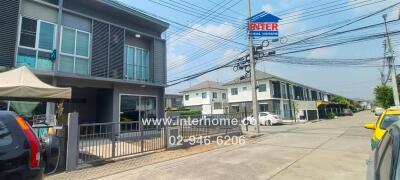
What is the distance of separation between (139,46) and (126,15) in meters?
1.93

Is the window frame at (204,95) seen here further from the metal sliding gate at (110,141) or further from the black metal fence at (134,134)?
the metal sliding gate at (110,141)

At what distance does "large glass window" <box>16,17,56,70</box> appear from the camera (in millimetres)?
9391

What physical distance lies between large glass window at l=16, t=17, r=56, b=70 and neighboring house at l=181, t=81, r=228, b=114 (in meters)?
29.5

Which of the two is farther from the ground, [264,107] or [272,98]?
[272,98]

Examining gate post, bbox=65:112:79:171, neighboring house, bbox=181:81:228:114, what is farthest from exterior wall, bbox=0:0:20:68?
neighboring house, bbox=181:81:228:114

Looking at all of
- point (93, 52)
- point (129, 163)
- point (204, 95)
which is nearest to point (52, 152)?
point (129, 163)

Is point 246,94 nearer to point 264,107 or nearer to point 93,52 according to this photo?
point 264,107

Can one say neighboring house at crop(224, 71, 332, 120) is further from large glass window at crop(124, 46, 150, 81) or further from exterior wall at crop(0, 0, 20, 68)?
exterior wall at crop(0, 0, 20, 68)

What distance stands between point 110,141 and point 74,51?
540 centimetres

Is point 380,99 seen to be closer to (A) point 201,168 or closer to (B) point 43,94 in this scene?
(A) point 201,168

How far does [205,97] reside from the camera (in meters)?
40.7

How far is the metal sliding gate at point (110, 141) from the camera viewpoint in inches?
273

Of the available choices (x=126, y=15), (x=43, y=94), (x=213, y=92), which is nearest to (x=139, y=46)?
(x=126, y=15)

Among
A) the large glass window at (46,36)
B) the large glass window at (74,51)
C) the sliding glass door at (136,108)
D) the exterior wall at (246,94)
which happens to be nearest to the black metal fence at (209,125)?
the sliding glass door at (136,108)
